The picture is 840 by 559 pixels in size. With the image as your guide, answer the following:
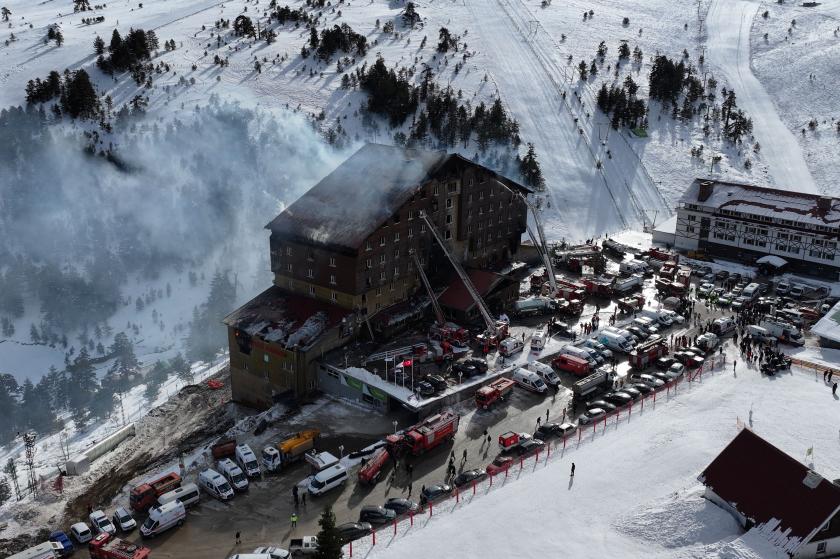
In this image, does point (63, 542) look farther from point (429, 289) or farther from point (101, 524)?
point (429, 289)

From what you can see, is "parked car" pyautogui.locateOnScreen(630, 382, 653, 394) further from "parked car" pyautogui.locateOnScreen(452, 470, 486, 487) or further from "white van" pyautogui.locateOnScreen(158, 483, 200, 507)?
"white van" pyautogui.locateOnScreen(158, 483, 200, 507)

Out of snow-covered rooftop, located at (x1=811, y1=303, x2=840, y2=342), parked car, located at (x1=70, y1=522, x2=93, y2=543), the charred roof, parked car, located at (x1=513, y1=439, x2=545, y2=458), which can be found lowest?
parked car, located at (x1=70, y1=522, x2=93, y2=543)

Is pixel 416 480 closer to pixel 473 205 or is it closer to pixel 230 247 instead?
pixel 473 205

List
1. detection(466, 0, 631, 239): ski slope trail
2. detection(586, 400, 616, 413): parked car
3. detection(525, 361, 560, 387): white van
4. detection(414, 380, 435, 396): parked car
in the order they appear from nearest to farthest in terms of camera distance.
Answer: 1. detection(586, 400, 616, 413): parked car
2. detection(414, 380, 435, 396): parked car
3. detection(525, 361, 560, 387): white van
4. detection(466, 0, 631, 239): ski slope trail

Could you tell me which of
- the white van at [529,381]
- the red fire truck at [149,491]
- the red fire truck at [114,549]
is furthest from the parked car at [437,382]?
the red fire truck at [114,549]

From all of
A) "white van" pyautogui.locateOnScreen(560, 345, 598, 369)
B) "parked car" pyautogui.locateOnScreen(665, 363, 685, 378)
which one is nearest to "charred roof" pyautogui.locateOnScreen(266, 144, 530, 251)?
"white van" pyautogui.locateOnScreen(560, 345, 598, 369)

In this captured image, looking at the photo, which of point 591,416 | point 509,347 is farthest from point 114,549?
point 509,347
